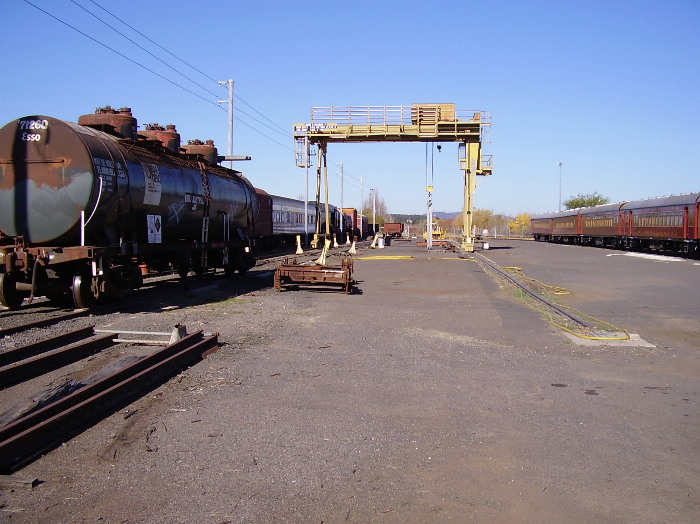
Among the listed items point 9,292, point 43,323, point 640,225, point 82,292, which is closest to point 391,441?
point 43,323

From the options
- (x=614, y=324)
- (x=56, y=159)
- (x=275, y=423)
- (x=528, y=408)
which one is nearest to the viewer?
(x=275, y=423)

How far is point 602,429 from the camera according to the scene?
198 inches

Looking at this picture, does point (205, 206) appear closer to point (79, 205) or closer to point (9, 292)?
point (79, 205)

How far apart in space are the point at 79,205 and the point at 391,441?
8.05m

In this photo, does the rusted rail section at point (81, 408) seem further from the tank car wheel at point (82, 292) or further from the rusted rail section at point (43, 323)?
the tank car wheel at point (82, 292)

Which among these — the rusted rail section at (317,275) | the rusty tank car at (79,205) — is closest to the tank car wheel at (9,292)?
the rusty tank car at (79,205)

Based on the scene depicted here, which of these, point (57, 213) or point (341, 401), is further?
point (57, 213)

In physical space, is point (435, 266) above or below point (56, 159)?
below

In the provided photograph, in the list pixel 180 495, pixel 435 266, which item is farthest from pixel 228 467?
pixel 435 266

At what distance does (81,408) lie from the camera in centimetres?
474

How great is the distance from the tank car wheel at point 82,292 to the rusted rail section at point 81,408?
446cm

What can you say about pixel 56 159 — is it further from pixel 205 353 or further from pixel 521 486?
pixel 521 486

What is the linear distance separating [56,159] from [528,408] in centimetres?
908

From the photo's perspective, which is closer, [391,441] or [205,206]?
[391,441]
